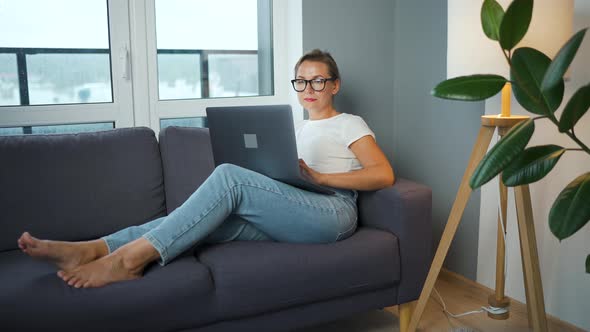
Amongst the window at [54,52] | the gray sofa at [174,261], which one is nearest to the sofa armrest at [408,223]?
the gray sofa at [174,261]

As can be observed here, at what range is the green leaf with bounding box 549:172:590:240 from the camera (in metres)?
1.35

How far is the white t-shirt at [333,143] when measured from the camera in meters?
2.44

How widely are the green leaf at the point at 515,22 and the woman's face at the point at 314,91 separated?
1042 millimetres

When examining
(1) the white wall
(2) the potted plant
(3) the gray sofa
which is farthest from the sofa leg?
(2) the potted plant

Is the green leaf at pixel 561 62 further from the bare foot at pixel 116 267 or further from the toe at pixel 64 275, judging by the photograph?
the toe at pixel 64 275

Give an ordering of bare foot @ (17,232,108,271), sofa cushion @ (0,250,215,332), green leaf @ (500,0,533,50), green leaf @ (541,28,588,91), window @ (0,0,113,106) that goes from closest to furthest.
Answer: green leaf @ (541,28,588,91) < green leaf @ (500,0,533,50) < sofa cushion @ (0,250,215,332) < bare foot @ (17,232,108,271) < window @ (0,0,113,106)

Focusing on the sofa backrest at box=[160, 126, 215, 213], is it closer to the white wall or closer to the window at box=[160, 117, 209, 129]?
the window at box=[160, 117, 209, 129]

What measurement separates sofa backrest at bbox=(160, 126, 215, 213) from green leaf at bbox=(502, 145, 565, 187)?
141 cm

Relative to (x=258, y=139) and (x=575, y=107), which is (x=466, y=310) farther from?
(x=575, y=107)

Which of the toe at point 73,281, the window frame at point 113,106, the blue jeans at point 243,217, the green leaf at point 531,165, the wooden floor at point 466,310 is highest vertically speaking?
the window frame at point 113,106

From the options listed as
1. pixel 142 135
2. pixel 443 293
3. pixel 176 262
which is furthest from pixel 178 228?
pixel 443 293

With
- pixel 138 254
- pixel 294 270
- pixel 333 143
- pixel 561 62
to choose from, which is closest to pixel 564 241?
pixel 333 143

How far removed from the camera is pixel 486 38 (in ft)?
6.81

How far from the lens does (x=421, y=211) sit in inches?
91.2
